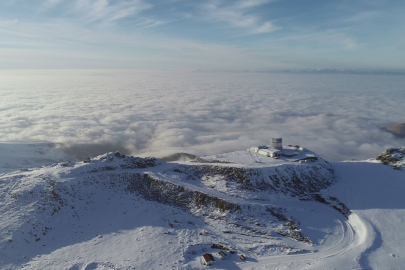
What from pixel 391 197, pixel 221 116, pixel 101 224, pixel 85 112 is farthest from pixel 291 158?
pixel 85 112

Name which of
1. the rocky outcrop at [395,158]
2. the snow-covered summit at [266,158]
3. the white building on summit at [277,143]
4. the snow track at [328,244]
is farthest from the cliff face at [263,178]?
the rocky outcrop at [395,158]

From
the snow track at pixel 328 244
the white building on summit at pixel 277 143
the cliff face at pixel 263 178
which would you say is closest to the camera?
the snow track at pixel 328 244

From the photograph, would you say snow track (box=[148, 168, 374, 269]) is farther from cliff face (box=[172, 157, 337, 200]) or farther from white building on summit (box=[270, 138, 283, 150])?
white building on summit (box=[270, 138, 283, 150])

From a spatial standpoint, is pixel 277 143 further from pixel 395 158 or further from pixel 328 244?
pixel 328 244

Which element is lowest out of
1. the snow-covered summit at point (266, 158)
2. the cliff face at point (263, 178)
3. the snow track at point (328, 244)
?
the snow track at point (328, 244)

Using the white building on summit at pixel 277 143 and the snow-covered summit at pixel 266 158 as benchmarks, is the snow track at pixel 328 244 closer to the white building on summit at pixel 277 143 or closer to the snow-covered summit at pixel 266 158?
the snow-covered summit at pixel 266 158

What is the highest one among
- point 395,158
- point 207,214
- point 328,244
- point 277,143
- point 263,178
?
point 277,143

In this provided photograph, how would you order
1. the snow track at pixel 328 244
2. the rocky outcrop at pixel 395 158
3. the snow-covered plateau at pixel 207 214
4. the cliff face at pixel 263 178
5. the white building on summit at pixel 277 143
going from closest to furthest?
the snow track at pixel 328 244, the snow-covered plateau at pixel 207 214, the cliff face at pixel 263 178, the rocky outcrop at pixel 395 158, the white building on summit at pixel 277 143

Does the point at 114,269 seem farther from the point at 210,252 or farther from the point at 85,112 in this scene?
the point at 85,112

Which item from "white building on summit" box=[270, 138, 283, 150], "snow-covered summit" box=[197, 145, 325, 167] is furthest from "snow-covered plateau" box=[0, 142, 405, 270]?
"white building on summit" box=[270, 138, 283, 150]

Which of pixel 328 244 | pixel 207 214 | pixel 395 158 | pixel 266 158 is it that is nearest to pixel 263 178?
pixel 266 158
